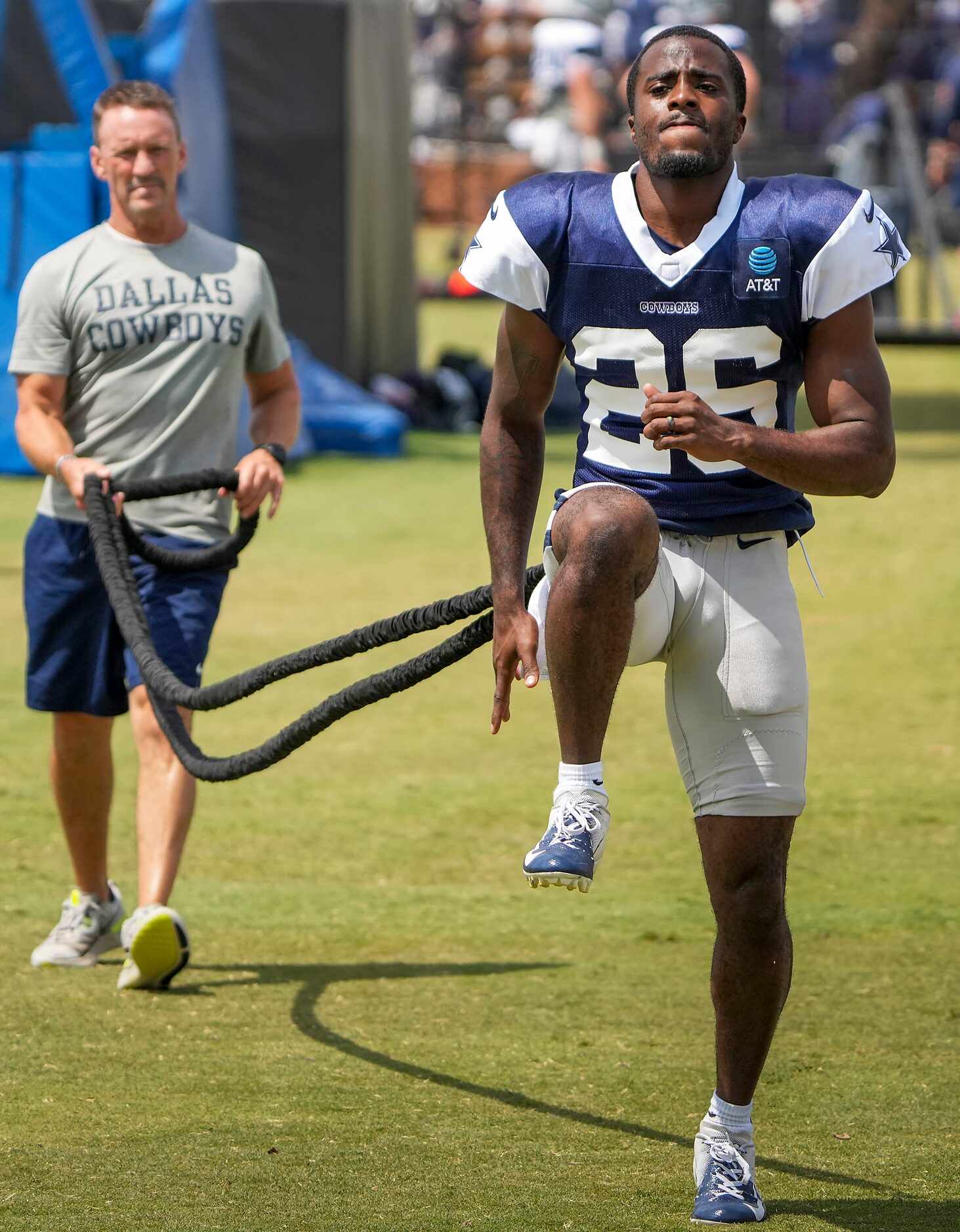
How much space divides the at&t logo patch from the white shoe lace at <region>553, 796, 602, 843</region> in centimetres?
92

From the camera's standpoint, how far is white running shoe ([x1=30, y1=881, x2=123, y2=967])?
4.89m

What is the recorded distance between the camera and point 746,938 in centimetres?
335

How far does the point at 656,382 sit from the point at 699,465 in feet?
0.56

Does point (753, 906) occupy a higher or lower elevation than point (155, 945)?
higher

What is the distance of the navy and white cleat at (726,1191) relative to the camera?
332 cm

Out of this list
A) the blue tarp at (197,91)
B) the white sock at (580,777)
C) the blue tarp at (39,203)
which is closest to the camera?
the white sock at (580,777)

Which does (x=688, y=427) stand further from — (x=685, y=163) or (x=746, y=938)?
(x=746, y=938)

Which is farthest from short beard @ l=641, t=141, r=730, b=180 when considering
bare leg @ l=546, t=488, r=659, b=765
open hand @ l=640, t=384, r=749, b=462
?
bare leg @ l=546, t=488, r=659, b=765

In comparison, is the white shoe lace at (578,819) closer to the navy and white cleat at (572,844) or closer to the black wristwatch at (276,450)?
the navy and white cleat at (572,844)

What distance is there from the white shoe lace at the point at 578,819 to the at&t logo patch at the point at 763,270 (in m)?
0.92

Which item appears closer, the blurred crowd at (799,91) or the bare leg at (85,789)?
the bare leg at (85,789)

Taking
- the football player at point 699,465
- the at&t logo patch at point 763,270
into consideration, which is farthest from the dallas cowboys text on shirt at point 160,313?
the at&t logo patch at point 763,270

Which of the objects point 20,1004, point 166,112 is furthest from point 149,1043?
point 166,112

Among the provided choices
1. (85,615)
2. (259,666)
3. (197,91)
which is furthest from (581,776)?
(197,91)
